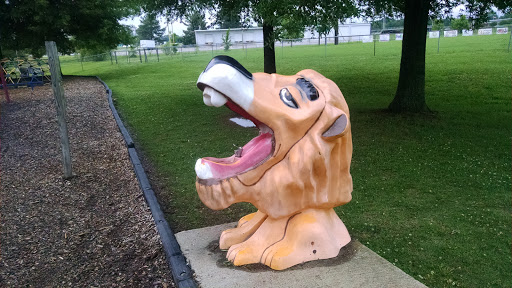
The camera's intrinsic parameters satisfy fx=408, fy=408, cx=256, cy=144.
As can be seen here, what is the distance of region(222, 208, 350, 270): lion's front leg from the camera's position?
3.32 metres

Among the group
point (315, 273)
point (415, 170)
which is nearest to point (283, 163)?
point (315, 273)

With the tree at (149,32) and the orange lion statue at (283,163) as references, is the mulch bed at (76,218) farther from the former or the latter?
the tree at (149,32)

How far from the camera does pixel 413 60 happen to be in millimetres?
9273

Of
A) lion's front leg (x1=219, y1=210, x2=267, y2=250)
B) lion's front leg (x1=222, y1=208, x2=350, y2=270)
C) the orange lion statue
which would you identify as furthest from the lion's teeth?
lion's front leg (x1=219, y1=210, x2=267, y2=250)

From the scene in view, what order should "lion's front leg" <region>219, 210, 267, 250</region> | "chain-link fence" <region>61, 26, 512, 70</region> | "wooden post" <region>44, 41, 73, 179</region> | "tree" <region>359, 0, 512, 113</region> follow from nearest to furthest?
"lion's front leg" <region>219, 210, 267, 250</region>, "wooden post" <region>44, 41, 73, 179</region>, "tree" <region>359, 0, 512, 113</region>, "chain-link fence" <region>61, 26, 512, 70</region>

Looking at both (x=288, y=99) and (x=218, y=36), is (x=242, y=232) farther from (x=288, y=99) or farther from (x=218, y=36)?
(x=218, y=36)

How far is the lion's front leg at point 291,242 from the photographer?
3.32 m

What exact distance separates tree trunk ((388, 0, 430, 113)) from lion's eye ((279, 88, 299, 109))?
7.12 m

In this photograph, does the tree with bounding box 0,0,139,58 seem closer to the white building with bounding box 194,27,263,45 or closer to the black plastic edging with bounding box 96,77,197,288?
the black plastic edging with bounding box 96,77,197,288

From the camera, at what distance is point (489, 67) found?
16.5 meters

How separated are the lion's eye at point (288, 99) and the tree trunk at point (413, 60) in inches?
280

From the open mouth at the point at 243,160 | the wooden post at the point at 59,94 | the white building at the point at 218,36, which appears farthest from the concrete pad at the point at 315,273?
the white building at the point at 218,36

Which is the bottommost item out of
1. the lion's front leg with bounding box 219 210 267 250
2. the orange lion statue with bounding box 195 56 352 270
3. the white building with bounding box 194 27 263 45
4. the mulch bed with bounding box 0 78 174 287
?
the mulch bed with bounding box 0 78 174 287

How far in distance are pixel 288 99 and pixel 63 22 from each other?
18939 millimetres
